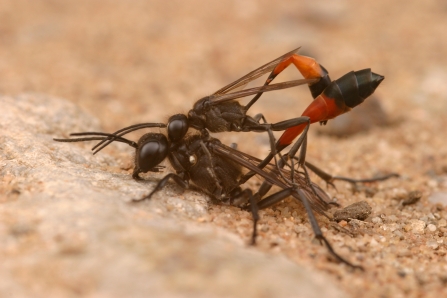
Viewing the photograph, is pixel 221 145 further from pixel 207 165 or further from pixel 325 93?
pixel 325 93

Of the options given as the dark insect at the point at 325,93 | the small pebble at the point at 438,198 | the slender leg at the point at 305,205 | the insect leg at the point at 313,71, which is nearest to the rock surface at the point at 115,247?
the slender leg at the point at 305,205

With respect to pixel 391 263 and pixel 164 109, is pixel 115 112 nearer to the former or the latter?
pixel 164 109

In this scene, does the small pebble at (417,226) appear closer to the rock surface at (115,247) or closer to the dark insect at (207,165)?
the dark insect at (207,165)

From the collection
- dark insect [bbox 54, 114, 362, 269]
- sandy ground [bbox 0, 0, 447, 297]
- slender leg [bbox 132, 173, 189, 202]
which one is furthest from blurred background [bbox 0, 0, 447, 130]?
slender leg [bbox 132, 173, 189, 202]

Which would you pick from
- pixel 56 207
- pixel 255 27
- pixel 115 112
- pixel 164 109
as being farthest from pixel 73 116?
pixel 255 27

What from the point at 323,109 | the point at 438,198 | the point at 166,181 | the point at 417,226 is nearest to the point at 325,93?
the point at 323,109

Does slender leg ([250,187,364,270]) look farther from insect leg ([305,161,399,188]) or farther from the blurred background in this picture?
the blurred background

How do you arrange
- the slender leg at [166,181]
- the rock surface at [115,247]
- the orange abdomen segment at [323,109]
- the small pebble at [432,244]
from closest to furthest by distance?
1. the rock surface at [115,247]
2. the slender leg at [166,181]
3. the small pebble at [432,244]
4. the orange abdomen segment at [323,109]

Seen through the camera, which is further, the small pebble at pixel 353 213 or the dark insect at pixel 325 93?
the small pebble at pixel 353 213
